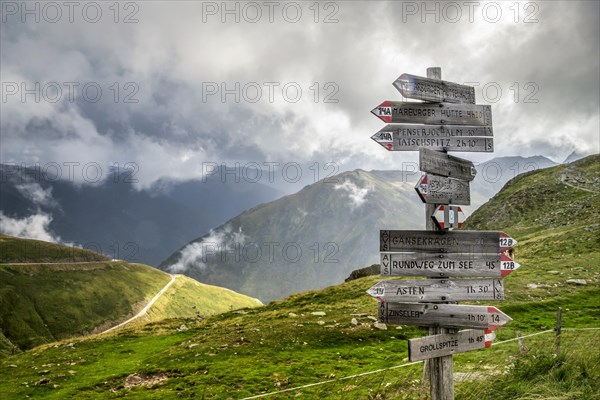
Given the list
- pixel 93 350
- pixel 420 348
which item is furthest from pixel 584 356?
pixel 93 350

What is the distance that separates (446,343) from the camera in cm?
920

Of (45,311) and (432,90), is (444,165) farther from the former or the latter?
(45,311)

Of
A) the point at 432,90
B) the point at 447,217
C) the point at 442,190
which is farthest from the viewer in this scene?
the point at 432,90

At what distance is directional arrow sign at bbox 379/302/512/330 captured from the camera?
9172 millimetres

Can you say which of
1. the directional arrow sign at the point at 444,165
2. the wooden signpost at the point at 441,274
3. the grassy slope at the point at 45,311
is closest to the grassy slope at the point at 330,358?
the wooden signpost at the point at 441,274

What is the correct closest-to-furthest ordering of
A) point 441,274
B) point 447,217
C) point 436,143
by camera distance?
point 441,274 < point 447,217 < point 436,143

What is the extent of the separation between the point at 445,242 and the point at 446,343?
2.28 meters

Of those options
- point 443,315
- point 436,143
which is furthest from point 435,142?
point 443,315

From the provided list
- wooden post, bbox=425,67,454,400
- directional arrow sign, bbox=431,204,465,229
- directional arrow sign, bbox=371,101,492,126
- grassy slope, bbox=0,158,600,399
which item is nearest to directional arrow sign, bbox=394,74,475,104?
directional arrow sign, bbox=371,101,492,126

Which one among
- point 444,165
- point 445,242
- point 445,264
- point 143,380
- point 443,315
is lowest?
point 143,380

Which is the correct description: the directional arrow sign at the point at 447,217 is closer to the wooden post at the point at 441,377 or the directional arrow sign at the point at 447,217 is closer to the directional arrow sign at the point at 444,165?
the directional arrow sign at the point at 444,165

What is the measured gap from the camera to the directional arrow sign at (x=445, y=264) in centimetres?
931

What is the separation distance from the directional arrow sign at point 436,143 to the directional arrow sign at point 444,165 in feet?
0.98

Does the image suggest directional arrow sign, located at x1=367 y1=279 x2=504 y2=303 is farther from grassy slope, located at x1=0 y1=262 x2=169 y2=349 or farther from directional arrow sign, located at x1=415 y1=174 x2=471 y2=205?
grassy slope, located at x1=0 y1=262 x2=169 y2=349
